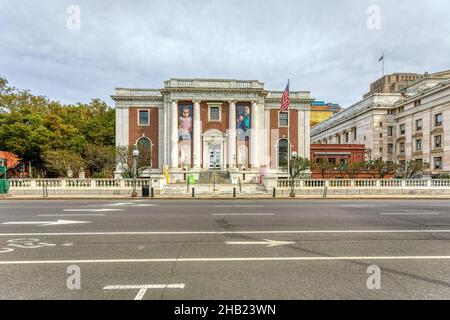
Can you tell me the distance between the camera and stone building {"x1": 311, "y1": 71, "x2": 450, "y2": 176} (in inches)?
1612

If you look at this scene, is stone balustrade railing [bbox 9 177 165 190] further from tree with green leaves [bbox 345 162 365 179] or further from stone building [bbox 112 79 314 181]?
tree with green leaves [bbox 345 162 365 179]

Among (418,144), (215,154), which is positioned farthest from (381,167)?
(418,144)

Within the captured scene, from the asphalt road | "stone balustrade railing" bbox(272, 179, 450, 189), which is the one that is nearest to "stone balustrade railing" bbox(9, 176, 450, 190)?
"stone balustrade railing" bbox(272, 179, 450, 189)

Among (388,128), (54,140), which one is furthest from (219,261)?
(388,128)

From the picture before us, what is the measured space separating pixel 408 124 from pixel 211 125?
3751cm

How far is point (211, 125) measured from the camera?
129 ft

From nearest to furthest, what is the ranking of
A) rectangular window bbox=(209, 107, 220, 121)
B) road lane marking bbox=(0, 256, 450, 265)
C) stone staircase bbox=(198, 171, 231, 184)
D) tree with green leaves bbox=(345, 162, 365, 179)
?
road lane marking bbox=(0, 256, 450, 265) < tree with green leaves bbox=(345, 162, 365, 179) < stone staircase bbox=(198, 171, 231, 184) < rectangular window bbox=(209, 107, 220, 121)

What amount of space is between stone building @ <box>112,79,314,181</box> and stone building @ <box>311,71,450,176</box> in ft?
68.5

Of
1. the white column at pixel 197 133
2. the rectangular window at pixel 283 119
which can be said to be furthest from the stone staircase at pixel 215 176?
the rectangular window at pixel 283 119

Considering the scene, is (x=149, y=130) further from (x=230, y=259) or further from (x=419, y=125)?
(x=419, y=125)

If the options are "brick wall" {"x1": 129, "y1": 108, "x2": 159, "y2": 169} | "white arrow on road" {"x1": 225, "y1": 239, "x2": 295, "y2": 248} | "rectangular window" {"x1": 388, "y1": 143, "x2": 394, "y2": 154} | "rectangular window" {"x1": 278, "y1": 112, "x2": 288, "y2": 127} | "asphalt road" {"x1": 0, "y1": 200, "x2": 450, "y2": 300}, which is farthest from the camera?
"rectangular window" {"x1": 388, "y1": 143, "x2": 394, "y2": 154}

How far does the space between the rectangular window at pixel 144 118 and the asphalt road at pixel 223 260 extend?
105ft

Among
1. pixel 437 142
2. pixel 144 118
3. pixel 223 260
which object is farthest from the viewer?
pixel 437 142

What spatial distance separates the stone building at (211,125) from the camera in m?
38.3
